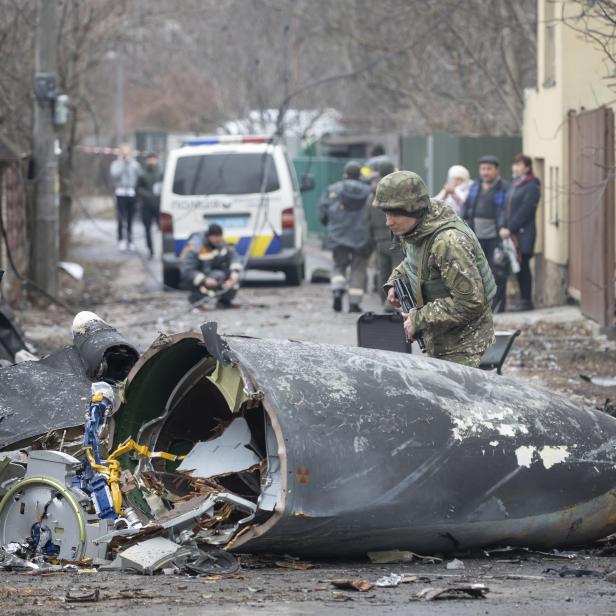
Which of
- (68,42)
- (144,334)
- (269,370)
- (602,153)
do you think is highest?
(68,42)

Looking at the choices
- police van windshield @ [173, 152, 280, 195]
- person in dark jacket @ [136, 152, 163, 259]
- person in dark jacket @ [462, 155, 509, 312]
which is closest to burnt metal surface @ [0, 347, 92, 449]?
person in dark jacket @ [462, 155, 509, 312]

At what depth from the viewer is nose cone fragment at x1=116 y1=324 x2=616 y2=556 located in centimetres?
573

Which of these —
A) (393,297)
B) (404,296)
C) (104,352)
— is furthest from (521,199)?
(104,352)

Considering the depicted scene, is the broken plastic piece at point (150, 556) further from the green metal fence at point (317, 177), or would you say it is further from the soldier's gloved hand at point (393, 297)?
the green metal fence at point (317, 177)

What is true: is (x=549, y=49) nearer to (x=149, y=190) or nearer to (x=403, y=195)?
(x=149, y=190)

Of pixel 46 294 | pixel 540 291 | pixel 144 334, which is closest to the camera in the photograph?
pixel 144 334

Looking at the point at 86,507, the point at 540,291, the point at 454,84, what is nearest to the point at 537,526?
the point at 86,507

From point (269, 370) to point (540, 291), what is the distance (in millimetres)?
13049

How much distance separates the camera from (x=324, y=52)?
44.2 m

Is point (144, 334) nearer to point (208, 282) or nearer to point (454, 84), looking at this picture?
point (208, 282)

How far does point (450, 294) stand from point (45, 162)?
1159cm

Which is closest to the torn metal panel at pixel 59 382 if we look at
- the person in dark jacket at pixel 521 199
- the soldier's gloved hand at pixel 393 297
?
the soldier's gloved hand at pixel 393 297

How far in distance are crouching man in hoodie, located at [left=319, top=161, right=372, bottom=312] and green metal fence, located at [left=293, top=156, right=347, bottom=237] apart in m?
11.2

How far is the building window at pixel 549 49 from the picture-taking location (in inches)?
709
